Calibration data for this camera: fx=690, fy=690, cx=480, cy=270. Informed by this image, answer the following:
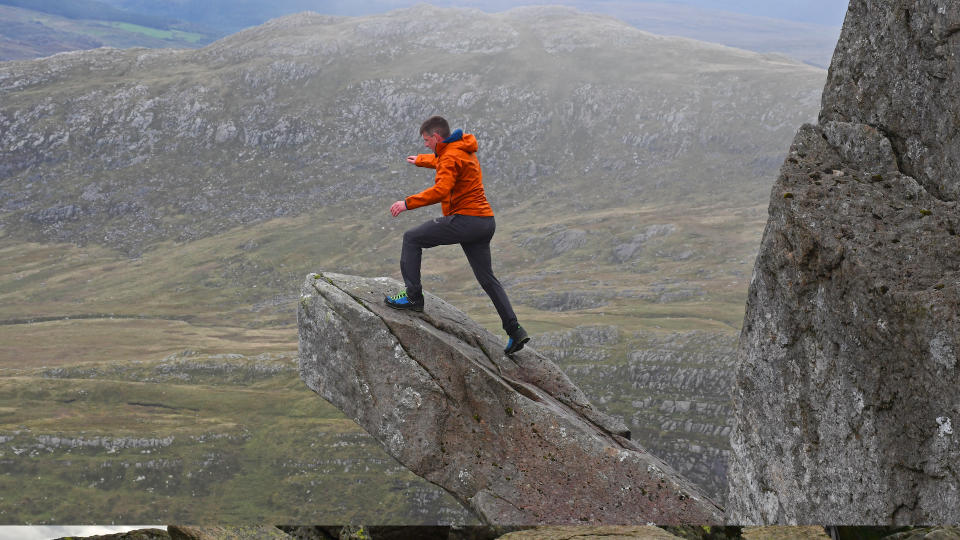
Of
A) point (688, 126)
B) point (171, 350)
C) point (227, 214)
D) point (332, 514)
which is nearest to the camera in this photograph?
point (332, 514)

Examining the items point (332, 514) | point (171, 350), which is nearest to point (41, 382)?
point (171, 350)

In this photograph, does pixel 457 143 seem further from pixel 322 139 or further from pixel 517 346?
pixel 322 139

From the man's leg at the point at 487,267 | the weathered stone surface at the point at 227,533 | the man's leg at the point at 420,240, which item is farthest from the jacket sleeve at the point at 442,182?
the weathered stone surface at the point at 227,533

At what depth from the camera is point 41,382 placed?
85250 millimetres

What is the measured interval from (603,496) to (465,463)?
3547mm

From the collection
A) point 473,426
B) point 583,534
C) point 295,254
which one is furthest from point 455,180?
point 295,254

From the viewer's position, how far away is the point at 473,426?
17969 millimetres

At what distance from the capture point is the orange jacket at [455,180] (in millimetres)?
16406

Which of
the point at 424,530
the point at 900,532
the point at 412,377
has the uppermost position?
the point at 900,532

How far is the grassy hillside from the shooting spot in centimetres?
6581

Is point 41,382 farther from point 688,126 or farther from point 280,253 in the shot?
point 688,126

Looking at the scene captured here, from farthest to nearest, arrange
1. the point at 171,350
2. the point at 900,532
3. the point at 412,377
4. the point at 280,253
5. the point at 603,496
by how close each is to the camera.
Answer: the point at 280,253
the point at 171,350
the point at 412,377
the point at 603,496
the point at 900,532

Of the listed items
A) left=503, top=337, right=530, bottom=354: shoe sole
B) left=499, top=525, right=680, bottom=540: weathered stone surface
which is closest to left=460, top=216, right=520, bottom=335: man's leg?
left=503, top=337, right=530, bottom=354: shoe sole

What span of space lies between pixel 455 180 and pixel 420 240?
1.91 metres
